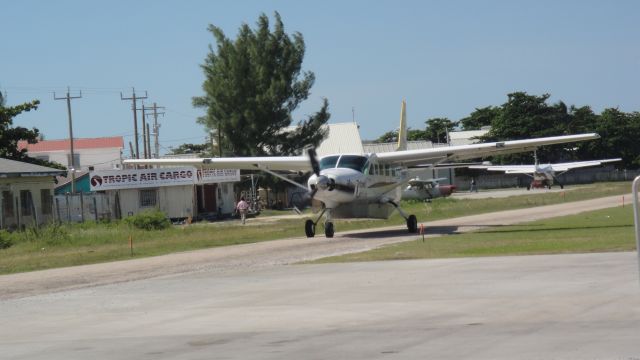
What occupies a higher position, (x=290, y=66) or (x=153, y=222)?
(x=290, y=66)

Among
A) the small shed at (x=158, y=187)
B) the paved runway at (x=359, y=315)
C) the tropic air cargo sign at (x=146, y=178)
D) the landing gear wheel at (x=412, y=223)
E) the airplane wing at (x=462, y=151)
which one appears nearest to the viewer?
the paved runway at (x=359, y=315)

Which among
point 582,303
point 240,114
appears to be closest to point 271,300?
point 582,303

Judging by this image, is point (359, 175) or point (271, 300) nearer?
point (271, 300)

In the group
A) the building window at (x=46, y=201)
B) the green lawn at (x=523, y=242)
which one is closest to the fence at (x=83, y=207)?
the building window at (x=46, y=201)

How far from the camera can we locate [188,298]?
55.5ft

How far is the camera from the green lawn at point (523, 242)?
22.5 m

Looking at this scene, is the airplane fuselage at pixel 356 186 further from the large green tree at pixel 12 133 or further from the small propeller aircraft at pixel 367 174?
the large green tree at pixel 12 133

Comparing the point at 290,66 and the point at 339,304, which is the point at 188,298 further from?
the point at 290,66

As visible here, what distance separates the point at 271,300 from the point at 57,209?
36740 mm

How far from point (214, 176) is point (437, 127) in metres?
96.8

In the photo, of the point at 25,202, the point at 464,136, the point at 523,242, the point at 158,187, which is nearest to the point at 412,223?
the point at 523,242

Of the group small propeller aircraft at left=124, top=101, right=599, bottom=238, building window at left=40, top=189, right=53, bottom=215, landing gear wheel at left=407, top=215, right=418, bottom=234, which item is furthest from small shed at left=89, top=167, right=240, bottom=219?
landing gear wheel at left=407, top=215, right=418, bottom=234

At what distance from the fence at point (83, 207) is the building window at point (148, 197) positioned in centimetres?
183

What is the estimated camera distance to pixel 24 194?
46344 mm
